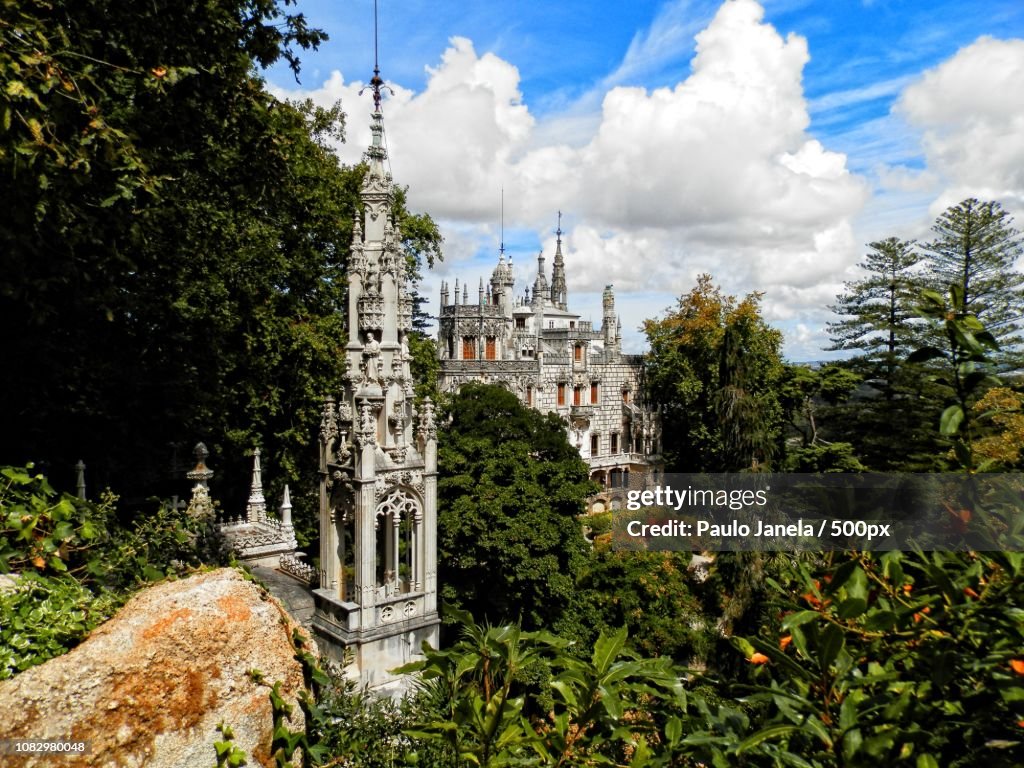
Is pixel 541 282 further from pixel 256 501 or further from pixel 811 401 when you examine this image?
pixel 256 501

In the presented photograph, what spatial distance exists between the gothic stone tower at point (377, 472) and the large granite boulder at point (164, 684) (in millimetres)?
5787

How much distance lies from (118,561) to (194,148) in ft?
18.6

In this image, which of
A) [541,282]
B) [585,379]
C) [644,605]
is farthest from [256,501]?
[541,282]

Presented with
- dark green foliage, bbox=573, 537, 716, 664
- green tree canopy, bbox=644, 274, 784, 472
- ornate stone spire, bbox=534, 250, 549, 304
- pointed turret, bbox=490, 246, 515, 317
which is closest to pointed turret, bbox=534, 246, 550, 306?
ornate stone spire, bbox=534, 250, 549, 304

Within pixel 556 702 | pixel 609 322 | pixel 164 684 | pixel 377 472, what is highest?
pixel 609 322

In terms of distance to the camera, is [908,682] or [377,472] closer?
[908,682]

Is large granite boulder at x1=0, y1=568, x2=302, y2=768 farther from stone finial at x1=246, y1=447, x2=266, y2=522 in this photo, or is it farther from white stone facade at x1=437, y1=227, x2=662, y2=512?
white stone facade at x1=437, y1=227, x2=662, y2=512

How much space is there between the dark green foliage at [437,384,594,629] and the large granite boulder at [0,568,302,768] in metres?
11.3

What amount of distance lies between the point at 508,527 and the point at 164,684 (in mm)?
12466

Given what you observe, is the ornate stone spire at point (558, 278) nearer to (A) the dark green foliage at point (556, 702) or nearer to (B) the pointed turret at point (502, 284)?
(B) the pointed turret at point (502, 284)

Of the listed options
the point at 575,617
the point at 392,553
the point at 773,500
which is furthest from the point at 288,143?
the point at 773,500

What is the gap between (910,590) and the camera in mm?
2477

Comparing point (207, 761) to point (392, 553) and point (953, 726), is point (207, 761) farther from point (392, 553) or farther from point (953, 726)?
point (392, 553)

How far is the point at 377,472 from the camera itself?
9016 millimetres
